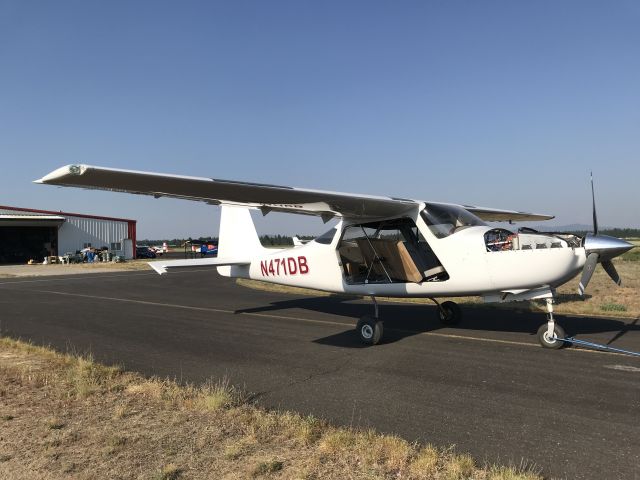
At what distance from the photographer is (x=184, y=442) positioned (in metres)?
3.98

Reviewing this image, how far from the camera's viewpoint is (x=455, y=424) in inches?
176

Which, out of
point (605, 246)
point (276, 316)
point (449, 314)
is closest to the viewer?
point (605, 246)

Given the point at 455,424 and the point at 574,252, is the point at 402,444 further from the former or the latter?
the point at 574,252

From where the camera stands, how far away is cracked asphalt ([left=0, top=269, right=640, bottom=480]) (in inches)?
164

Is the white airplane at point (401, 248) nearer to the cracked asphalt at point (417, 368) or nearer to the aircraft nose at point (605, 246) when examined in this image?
the aircraft nose at point (605, 246)

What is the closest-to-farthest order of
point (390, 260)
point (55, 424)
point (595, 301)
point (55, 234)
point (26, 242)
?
point (55, 424) < point (390, 260) < point (595, 301) < point (55, 234) < point (26, 242)

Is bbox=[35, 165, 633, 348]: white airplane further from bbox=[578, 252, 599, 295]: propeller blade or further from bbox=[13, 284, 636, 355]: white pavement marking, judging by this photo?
bbox=[13, 284, 636, 355]: white pavement marking

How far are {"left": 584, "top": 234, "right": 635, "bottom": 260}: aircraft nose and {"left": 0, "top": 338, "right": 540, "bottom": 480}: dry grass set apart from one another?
4459 mm

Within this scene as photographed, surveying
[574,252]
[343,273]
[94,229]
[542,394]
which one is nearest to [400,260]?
[343,273]

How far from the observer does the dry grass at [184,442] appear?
11.4ft

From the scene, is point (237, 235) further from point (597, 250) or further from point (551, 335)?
point (597, 250)

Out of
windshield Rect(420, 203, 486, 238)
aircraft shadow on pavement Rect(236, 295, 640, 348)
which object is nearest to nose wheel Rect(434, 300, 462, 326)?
aircraft shadow on pavement Rect(236, 295, 640, 348)

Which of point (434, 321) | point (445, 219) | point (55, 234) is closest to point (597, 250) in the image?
point (445, 219)

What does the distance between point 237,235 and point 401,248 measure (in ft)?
17.9
